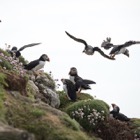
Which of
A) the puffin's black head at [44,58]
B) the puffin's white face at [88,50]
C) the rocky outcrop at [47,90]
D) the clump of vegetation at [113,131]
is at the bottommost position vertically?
the clump of vegetation at [113,131]

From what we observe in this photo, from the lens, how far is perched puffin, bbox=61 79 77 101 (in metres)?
25.8

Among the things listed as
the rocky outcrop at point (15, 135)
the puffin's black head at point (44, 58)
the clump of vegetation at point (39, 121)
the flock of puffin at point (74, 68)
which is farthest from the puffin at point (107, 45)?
the rocky outcrop at point (15, 135)

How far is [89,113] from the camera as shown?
837 inches

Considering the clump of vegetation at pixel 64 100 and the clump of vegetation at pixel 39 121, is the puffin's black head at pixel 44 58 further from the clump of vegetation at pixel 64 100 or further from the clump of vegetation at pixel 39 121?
the clump of vegetation at pixel 39 121

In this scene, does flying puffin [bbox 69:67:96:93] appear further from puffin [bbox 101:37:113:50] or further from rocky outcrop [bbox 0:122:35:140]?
rocky outcrop [bbox 0:122:35:140]

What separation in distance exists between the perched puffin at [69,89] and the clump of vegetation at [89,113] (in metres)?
3.75

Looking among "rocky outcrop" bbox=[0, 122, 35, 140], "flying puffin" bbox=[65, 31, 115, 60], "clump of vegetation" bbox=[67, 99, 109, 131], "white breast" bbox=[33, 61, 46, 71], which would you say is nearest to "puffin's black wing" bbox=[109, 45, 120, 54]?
"flying puffin" bbox=[65, 31, 115, 60]

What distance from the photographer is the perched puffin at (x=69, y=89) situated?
84.7ft

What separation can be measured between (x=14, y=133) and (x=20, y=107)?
6459mm

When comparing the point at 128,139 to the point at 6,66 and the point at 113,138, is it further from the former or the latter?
the point at 6,66

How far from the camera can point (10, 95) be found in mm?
17438

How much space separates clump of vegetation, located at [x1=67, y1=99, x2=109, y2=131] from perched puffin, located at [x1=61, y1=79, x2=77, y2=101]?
3750mm

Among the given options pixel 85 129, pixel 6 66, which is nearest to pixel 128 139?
pixel 85 129

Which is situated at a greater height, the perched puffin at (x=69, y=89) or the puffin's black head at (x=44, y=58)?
the puffin's black head at (x=44, y=58)
